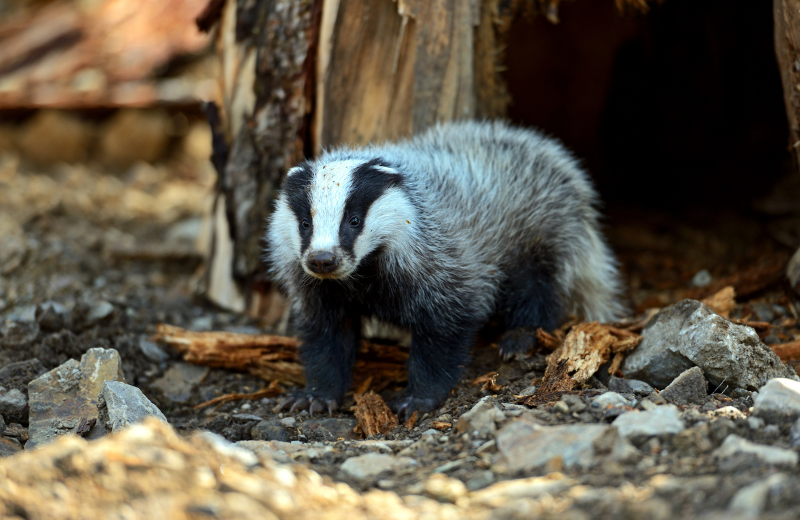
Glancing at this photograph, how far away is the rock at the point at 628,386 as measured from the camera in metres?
3.71

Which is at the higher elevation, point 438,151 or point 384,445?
point 438,151

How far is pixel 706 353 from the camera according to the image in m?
3.65

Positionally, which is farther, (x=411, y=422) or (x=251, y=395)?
(x=251, y=395)

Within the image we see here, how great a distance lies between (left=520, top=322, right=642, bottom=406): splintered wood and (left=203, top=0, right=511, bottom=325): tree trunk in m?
2.06

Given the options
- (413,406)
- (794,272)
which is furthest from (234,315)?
(794,272)

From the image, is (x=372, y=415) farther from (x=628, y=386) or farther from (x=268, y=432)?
(x=628, y=386)

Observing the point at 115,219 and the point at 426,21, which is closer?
the point at 426,21

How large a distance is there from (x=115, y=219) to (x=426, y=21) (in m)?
4.25

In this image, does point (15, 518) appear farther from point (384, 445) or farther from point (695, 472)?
point (695, 472)

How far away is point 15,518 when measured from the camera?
87.6 inches

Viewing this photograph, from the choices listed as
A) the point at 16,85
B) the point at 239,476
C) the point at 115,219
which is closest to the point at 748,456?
the point at 239,476

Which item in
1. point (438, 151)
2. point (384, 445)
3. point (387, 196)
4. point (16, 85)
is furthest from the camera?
point (16, 85)

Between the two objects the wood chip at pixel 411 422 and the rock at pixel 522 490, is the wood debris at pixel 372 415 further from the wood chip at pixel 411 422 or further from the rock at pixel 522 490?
the rock at pixel 522 490

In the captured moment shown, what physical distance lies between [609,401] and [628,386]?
760 millimetres
